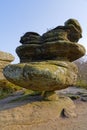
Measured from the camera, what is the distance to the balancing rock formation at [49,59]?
22.5 feet

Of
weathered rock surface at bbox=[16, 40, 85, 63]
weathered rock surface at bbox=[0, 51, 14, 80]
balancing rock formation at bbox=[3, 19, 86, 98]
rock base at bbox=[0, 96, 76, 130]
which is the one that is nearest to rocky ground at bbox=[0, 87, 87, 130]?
rock base at bbox=[0, 96, 76, 130]

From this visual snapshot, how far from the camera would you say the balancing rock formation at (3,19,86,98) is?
687 centimetres

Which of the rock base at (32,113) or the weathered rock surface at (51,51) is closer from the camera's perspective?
the rock base at (32,113)

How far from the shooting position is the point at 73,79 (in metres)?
7.87

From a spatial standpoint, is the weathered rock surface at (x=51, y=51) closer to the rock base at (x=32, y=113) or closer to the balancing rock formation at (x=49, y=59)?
the balancing rock formation at (x=49, y=59)

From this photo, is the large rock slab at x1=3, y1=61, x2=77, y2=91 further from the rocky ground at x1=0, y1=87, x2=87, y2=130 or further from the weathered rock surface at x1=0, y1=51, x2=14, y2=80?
the weathered rock surface at x1=0, y1=51, x2=14, y2=80

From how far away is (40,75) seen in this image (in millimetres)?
6770

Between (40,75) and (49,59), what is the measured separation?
1704 millimetres

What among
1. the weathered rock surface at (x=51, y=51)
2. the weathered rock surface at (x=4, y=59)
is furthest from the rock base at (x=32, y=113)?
the weathered rock surface at (x=4, y=59)

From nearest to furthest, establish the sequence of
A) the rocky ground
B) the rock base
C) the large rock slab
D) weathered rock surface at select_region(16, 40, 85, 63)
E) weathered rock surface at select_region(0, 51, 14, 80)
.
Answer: the rocky ground < the rock base < the large rock slab < weathered rock surface at select_region(16, 40, 85, 63) < weathered rock surface at select_region(0, 51, 14, 80)

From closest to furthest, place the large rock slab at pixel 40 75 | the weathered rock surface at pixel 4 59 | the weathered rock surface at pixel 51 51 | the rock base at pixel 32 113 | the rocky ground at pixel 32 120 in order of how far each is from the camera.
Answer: the rocky ground at pixel 32 120, the rock base at pixel 32 113, the large rock slab at pixel 40 75, the weathered rock surface at pixel 51 51, the weathered rock surface at pixel 4 59

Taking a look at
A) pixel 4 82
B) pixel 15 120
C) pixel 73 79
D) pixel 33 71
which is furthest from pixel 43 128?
pixel 4 82

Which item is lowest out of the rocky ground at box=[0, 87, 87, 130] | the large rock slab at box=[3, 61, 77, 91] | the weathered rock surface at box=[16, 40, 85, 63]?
the rocky ground at box=[0, 87, 87, 130]

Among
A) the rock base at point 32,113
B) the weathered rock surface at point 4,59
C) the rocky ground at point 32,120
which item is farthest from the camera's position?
the weathered rock surface at point 4,59
